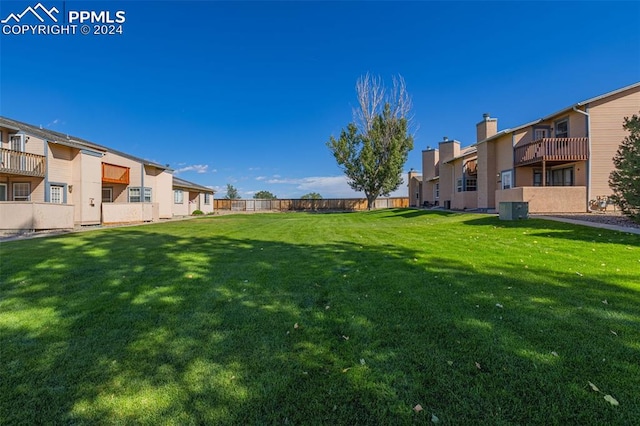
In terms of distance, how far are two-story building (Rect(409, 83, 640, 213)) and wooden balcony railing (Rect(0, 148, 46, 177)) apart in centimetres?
2517

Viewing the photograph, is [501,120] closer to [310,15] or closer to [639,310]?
[310,15]

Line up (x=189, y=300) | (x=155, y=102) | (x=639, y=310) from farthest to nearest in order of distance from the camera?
1. (x=155, y=102)
2. (x=189, y=300)
3. (x=639, y=310)

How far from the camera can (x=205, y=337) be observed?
3176 millimetres

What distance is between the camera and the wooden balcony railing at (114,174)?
854 inches

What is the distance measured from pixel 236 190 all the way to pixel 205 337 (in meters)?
65.9

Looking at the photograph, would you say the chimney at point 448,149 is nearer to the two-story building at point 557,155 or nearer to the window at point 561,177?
the two-story building at point 557,155

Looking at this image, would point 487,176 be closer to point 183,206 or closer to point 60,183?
point 60,183

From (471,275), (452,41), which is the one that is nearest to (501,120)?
(452,41)

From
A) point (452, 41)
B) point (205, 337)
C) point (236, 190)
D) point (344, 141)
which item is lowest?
point (205, 337)

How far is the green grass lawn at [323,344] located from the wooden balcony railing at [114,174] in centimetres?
1864

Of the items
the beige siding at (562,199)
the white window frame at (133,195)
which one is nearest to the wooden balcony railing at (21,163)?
the white window frame at (133,195)

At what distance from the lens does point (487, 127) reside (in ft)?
73.5
